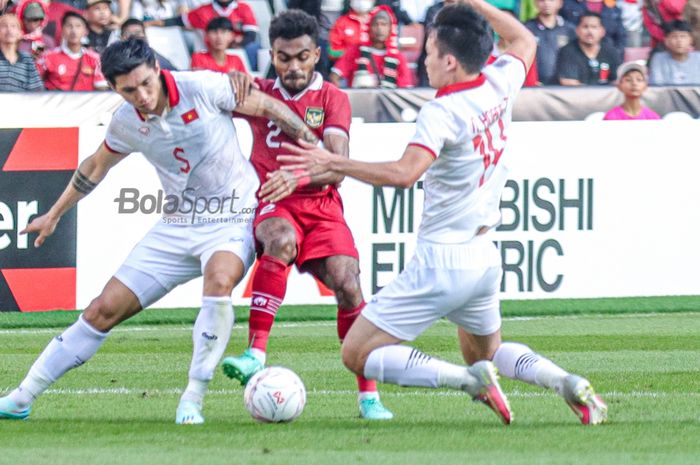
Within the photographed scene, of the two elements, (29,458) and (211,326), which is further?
(211,326)

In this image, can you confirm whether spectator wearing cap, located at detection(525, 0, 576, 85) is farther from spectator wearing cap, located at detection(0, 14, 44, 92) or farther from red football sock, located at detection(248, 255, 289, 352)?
red football sock, located at detection(248, 255, 289, 352)

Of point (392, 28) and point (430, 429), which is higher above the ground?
point (392, 28)

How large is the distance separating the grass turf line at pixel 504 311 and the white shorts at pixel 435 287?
6137 mm

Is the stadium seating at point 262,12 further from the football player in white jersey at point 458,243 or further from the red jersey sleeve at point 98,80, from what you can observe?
the football player in white jersey at point 458,243

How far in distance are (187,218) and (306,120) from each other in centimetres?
99

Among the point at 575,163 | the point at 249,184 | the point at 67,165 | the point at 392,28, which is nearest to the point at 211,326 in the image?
the point at 249,184

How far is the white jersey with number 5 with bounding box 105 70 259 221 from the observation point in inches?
283

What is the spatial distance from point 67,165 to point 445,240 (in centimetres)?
684

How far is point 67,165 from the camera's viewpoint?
1266 cm

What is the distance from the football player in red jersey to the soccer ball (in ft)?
1.30

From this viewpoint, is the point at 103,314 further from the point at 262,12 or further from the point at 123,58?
the point at 262,12

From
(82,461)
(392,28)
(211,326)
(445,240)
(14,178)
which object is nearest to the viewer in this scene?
(82,461)

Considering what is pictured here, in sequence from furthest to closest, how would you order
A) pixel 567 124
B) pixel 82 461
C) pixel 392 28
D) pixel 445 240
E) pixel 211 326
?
pixel 392 28, pixel 567 124, pixel 211 326, pixel 445 240, pixel 82 461

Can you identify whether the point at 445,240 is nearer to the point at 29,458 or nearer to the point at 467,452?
the point at 467,452
